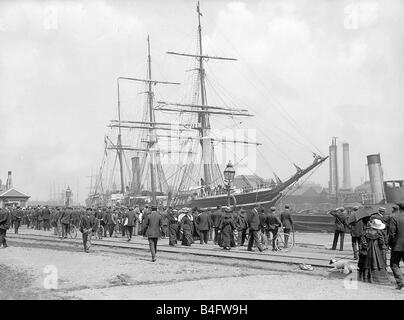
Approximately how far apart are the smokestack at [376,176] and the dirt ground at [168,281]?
705 inches

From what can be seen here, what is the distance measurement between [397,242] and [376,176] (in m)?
21.2

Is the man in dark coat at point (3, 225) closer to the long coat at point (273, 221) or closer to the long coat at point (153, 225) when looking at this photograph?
the long coat at point (153, 225)

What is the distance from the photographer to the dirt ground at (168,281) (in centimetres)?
865

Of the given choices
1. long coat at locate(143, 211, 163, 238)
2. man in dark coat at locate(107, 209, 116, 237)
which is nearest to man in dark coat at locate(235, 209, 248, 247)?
long coat at locate(143, 211, 163, 238)

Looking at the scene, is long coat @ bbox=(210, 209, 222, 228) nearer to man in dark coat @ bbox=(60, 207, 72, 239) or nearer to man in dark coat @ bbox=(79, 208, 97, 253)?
man in dark coat @ bbox=(79, 208, 97, 253)

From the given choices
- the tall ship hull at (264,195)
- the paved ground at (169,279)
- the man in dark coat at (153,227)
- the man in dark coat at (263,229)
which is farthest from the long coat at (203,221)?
the tall ship hull at (264,195)

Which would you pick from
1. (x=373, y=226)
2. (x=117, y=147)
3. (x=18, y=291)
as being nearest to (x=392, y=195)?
(x=373, y=226)

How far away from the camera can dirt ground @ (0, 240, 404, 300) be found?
865 centimetres

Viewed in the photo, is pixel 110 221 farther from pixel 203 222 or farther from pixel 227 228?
pixel 227 228

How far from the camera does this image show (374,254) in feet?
33.4

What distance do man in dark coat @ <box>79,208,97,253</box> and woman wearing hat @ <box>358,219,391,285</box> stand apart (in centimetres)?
960
